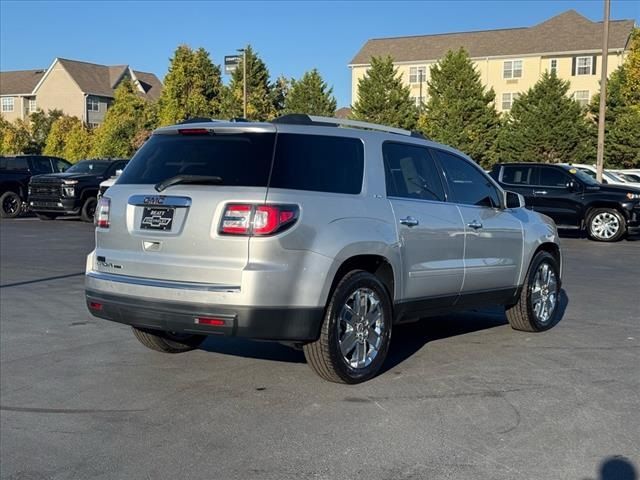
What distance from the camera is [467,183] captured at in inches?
274

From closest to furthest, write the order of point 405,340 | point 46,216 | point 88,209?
point 405,340
point 88,209
point 46,216

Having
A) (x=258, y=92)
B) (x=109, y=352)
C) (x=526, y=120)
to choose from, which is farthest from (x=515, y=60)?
(x=109, y=352)

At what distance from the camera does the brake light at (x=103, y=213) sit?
5679 mm

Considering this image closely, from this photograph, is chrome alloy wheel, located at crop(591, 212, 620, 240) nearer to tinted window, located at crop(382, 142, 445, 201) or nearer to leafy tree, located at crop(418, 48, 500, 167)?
tinted window, located at crop(382, 142, 445, 201)

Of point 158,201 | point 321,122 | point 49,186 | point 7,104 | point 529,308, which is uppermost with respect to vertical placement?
point 7,104

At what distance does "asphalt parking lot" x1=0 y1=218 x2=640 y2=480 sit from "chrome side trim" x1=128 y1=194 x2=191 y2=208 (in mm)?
1360

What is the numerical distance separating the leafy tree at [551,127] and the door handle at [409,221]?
42.6 m

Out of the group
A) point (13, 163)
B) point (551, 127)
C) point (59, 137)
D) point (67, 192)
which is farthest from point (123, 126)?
point (67, 192)

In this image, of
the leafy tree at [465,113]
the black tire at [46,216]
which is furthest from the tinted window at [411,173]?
the leafy tree at [465,113]

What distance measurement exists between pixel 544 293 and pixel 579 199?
11090mm

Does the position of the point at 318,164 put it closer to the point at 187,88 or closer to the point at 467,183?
the point at 467,183

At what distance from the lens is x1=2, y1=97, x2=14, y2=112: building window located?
2817 inches

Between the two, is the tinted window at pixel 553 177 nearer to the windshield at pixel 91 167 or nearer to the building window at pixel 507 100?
the windshield at pixel 91 167

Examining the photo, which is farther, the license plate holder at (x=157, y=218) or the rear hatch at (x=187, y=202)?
the license plate holder at (x=157, y=218)
